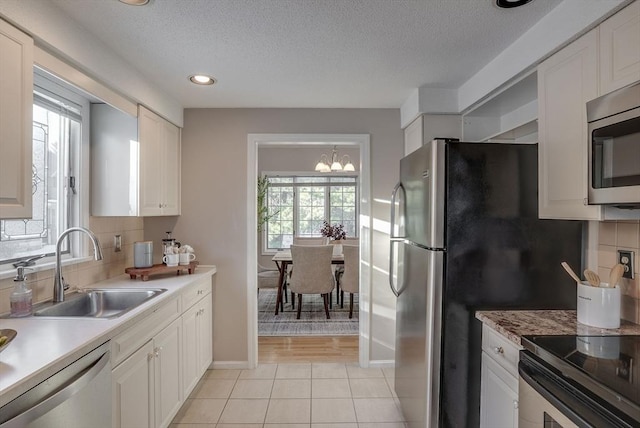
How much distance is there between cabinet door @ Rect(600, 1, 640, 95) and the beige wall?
1834mm

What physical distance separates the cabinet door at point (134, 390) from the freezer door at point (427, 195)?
61.9 inches

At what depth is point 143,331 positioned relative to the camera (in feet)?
5.96

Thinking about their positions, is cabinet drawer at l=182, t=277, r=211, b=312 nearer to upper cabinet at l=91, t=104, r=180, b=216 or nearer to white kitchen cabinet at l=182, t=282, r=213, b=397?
white kitchen cabinet at l=182, t=282, r=213, b=397

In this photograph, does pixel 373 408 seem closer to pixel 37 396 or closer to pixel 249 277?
pixel 249 277

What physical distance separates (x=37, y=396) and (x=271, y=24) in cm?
175

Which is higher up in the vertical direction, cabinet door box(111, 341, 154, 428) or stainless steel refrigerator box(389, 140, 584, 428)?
stainless steel refrigerator box(389, 140, 584, 428)

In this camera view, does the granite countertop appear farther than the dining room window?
No

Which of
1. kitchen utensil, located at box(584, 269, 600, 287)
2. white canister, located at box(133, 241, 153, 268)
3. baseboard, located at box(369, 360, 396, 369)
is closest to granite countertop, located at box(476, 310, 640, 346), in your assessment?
kitchen utensil, located at box(584, 269, 600, 287)

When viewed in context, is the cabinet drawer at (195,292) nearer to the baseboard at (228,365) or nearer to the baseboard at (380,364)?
the baseboard at (228,365)

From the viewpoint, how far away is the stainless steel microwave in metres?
1.17

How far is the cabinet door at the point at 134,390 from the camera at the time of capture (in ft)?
5.21

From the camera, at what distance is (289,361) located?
3.29 metres

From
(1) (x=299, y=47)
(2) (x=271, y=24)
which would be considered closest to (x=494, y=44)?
(1) (x=299, y=47)

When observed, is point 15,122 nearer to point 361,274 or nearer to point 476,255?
point 476,255
